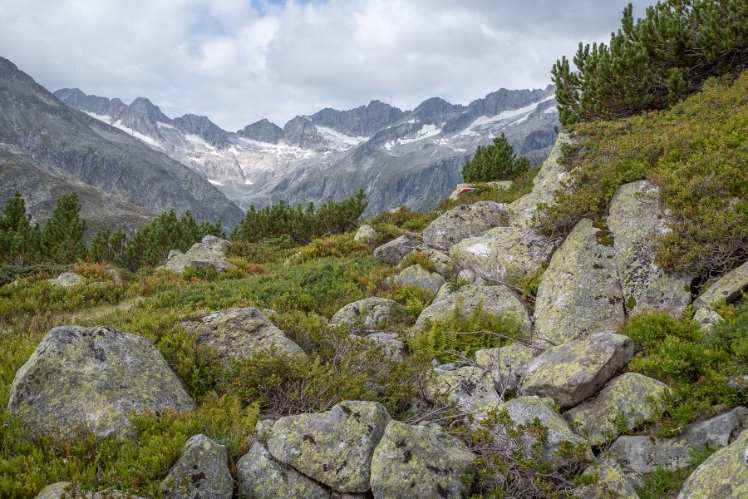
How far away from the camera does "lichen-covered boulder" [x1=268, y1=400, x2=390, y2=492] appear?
18.2 feet

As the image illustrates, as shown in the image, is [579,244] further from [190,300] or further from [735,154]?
[190,300]

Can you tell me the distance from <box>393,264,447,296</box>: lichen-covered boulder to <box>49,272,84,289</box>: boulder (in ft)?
38.7

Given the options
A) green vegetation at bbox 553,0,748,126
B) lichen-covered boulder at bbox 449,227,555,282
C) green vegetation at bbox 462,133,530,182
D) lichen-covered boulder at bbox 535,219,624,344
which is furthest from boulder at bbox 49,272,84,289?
green vegetation at bbox 462,133,530,182

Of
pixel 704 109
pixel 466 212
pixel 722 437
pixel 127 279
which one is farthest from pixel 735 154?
pixel 127 279

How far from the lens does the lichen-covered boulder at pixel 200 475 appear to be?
4961mm

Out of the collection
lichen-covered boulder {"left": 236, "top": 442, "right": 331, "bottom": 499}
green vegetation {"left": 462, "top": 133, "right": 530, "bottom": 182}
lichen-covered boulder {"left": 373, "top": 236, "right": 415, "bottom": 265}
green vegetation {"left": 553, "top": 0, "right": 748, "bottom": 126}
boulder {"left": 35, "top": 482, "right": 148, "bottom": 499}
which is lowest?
lichen-covered boulder {"left": 236, "top": 442, "right": 331, "bottom": 499}

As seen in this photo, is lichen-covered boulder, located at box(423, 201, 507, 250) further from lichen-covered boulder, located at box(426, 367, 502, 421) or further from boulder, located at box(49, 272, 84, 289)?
boulder, located at box(49, 272, 84, 289)

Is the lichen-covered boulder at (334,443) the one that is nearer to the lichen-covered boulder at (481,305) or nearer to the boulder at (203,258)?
the lichen-covered boulder at (481,305)

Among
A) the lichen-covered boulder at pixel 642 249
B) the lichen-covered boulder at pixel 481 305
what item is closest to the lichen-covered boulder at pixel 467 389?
the lichen-covered boulder at pixel 481 305

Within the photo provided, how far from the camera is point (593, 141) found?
54.3 feet

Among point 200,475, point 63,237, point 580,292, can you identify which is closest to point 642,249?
point 580,292

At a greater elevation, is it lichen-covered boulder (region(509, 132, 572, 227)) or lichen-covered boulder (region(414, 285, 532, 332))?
lichen-covered boulder (region(509, 132, 572, 227))

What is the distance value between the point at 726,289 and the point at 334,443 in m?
8.03

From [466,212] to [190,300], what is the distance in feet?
38.7
